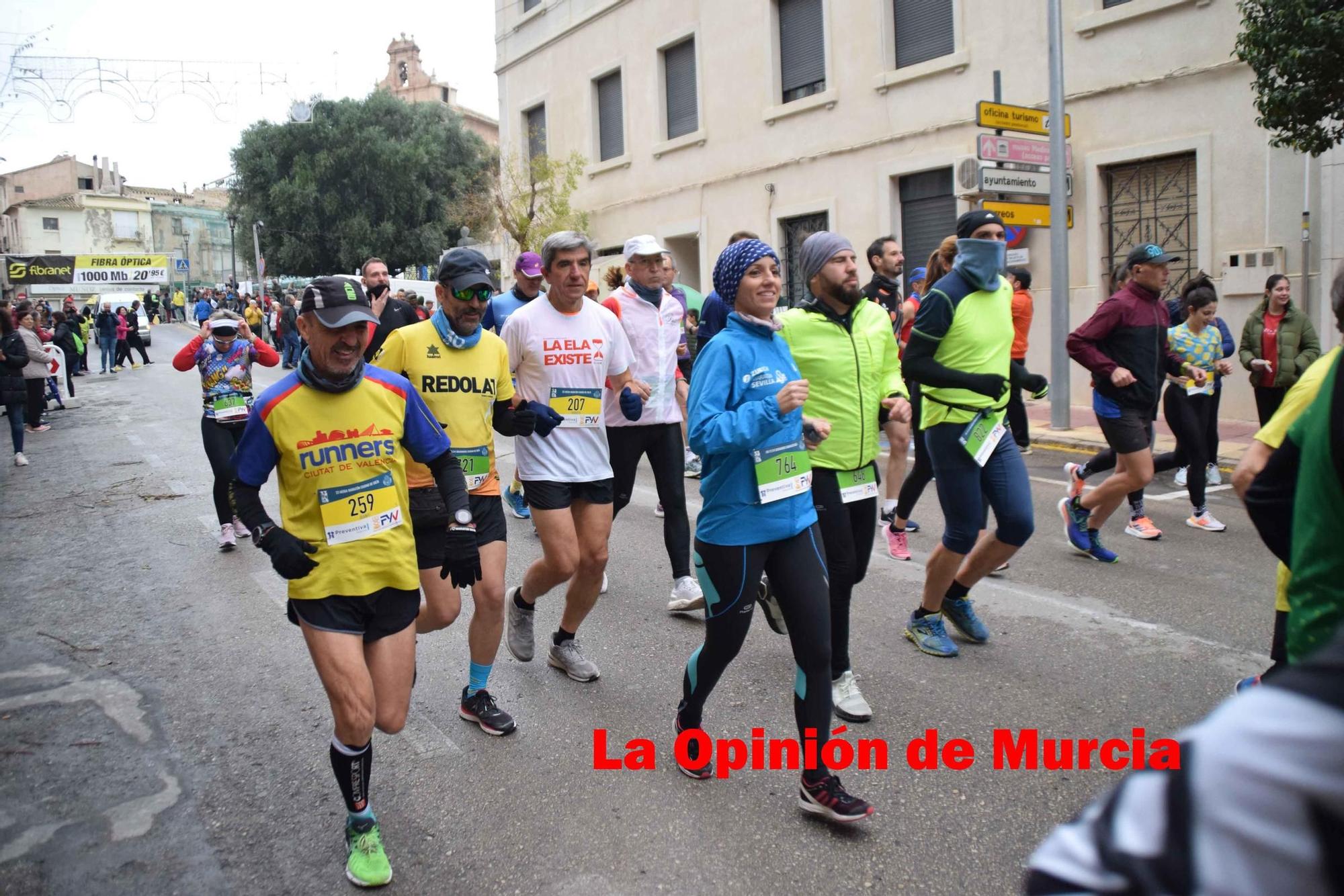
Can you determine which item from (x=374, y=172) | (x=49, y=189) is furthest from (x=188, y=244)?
(x=374, y=172)

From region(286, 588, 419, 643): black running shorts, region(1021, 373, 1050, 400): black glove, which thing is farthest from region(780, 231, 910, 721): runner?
region(286, 588, 419, 643): black running shorts

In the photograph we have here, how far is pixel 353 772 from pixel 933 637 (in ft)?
9.36

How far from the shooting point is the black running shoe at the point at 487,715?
4.32 m

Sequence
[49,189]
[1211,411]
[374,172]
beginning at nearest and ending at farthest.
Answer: [1211,411], [374,172], [49,189]

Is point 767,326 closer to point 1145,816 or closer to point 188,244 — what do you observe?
point 1145,816

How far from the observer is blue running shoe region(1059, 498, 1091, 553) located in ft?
22.1

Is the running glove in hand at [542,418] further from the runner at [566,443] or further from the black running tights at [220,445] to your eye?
the black running tights at [220,445]

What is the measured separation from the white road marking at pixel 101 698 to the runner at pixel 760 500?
111 inches

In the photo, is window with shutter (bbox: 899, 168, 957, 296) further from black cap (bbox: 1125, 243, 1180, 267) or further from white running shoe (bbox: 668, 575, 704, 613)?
white running shoe (bbox: 668, 575, 704, 613)

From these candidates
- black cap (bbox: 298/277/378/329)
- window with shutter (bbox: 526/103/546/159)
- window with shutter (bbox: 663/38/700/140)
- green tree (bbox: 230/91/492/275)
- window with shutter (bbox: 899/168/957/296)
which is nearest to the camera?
black cap (bbox: 298/277/378/329)

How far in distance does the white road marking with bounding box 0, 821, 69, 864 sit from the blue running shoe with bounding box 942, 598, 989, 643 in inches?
150

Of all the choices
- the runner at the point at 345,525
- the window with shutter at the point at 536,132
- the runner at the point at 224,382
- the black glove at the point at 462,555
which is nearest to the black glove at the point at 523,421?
the black glove at the point at 462,555

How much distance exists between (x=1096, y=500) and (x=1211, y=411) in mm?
2136

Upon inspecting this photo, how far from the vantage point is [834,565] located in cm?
420
